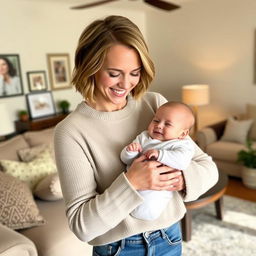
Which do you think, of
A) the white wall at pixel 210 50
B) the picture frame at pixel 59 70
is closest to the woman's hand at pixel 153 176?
the picture frame at pixel 59 70

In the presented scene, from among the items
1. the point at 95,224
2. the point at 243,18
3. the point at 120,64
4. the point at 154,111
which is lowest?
the point at 95,224

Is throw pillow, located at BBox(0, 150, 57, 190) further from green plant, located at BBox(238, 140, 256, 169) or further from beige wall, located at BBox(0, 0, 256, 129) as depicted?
green plant, located at BBox(238, 140, 256, 169)

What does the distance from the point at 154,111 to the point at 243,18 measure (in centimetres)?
401

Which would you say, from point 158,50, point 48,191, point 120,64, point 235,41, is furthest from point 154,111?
point 158,50

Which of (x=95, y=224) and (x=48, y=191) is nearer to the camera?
(x=95, y=224)

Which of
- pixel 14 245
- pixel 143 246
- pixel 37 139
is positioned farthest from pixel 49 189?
pixel 143 246

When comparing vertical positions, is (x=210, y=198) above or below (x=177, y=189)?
below

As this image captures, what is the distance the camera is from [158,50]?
5.61 metres

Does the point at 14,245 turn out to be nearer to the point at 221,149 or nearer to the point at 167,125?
the point at 167,125

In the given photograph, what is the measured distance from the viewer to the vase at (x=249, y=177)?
3.43 metres

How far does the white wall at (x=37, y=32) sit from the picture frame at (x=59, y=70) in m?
0.07

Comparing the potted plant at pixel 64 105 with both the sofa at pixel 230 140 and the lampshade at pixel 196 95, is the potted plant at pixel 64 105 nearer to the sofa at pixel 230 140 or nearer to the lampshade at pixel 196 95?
the lampshade at pixel 196 95

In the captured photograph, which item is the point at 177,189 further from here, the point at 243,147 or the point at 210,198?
the point at 243,147

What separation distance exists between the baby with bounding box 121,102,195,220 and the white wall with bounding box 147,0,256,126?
3819mm
